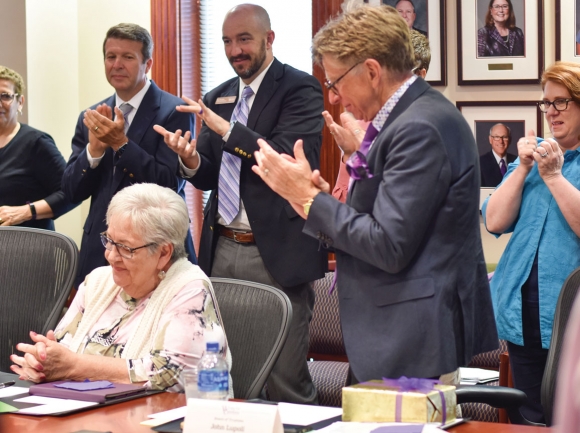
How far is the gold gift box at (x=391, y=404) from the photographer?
4.87ft

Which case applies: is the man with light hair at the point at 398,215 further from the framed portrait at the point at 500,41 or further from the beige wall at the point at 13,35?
the beige wall at the point at 13,35

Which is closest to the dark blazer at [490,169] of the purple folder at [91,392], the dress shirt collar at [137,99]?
the dress shirt collar at [137,99]

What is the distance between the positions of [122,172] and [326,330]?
1525mm

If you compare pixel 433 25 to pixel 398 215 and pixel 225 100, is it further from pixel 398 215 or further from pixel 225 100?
pixel 398 215

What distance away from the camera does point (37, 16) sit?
4.76 metres

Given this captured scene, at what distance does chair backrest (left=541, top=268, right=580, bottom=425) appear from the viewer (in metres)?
2.13

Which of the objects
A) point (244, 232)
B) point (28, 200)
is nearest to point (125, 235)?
point (244, 232)

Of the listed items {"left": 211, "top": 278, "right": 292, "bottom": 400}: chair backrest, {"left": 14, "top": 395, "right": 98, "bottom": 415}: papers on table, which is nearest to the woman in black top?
{"left": 211, "top": 278, "right": 292, "bottom": 400}: chair backrest

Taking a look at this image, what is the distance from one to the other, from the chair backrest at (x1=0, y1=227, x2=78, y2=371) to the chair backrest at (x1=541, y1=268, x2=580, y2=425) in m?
1.62

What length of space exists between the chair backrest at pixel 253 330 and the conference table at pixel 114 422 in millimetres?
357

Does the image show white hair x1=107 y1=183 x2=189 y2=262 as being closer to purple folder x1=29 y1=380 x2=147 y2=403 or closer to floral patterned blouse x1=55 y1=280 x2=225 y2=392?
floral patterned blouse x1=55 y1=280 x2=225 y2=392

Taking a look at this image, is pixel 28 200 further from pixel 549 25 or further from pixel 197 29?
pixel 549 25

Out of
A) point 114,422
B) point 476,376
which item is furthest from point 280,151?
point 114,422

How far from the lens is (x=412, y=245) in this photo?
1.80 m
